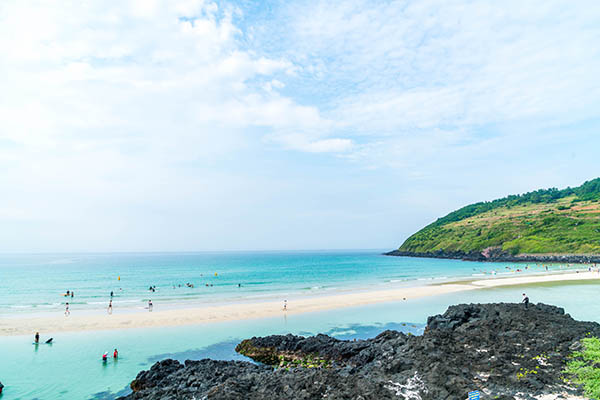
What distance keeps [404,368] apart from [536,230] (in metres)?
150

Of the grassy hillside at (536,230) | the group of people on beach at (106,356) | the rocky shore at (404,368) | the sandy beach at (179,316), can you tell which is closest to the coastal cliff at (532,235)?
the grassy hillside at (536,230)

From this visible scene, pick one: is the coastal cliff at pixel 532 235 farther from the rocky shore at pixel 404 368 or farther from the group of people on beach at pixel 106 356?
the group of people on beach at pixel 106 356

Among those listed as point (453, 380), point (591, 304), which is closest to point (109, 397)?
point (453, 380)

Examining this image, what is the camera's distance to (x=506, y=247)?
13412cm

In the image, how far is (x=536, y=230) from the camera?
136 meters

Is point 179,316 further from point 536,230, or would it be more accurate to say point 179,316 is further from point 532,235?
point 536,230

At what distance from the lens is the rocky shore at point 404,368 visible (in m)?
12.7

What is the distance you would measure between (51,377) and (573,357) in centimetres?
2744

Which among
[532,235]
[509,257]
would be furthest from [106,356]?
[532,235]

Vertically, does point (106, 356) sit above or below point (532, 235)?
below

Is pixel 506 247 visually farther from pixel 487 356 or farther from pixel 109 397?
pixel 109 397

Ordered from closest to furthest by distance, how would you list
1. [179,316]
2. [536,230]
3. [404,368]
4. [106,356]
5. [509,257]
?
[404,368]
[106,356]
[179,316]
[509,257]
[536,230]

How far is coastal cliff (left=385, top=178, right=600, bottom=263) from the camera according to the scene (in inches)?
4504

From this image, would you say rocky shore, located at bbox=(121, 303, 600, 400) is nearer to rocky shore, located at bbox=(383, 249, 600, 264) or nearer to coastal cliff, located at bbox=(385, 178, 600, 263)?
rocky shore, located at bbox=(383, 249, 600, 264)
